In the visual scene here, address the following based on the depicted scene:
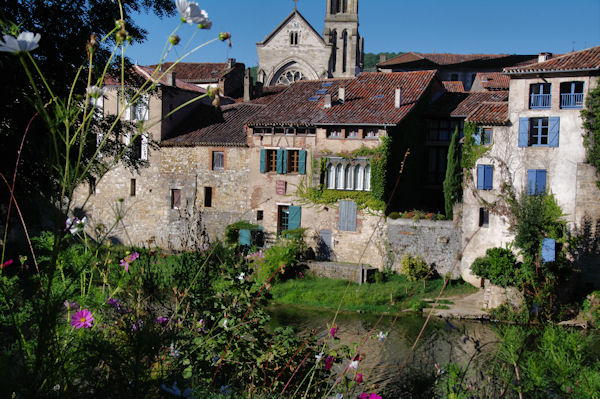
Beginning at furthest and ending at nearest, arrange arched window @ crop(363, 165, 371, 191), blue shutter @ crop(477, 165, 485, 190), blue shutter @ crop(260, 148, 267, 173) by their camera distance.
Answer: blue shutter @ crop(260, 148, 267, 173) < arched window @ crop(363, 165, 371, 191) < blue shutter @ crop(477, 165, 485, 190)

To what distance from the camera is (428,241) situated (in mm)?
23000

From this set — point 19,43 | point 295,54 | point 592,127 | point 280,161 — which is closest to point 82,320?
point 19,43

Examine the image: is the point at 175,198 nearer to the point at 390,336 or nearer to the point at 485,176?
the point at 485,176

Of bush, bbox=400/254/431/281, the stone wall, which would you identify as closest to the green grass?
bush, bbox=400/254/431/281

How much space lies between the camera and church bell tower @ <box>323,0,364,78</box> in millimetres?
53000

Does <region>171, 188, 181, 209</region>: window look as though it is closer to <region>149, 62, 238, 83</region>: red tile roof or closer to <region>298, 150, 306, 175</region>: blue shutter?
<region>298, 150, 306, 175</region>: blue shutter

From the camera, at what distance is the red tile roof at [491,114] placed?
2184 centimetres

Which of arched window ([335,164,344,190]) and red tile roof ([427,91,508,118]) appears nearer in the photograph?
arched window ([335,164,344,190])

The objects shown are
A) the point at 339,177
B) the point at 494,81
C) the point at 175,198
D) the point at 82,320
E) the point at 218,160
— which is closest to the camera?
the point at 82,320

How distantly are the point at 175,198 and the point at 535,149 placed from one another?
16.6m

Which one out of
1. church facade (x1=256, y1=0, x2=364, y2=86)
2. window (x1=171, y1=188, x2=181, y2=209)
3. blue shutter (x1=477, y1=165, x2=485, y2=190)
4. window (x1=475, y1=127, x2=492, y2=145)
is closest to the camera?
blue shutter (x1=477, y1=165, x2=485, y2=190)

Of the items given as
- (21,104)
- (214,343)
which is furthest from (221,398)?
(21,104)

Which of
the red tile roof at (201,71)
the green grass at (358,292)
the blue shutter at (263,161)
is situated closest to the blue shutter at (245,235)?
the blue shutter at (263,161)

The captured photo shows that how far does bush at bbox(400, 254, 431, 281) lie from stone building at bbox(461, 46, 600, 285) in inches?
66.4
